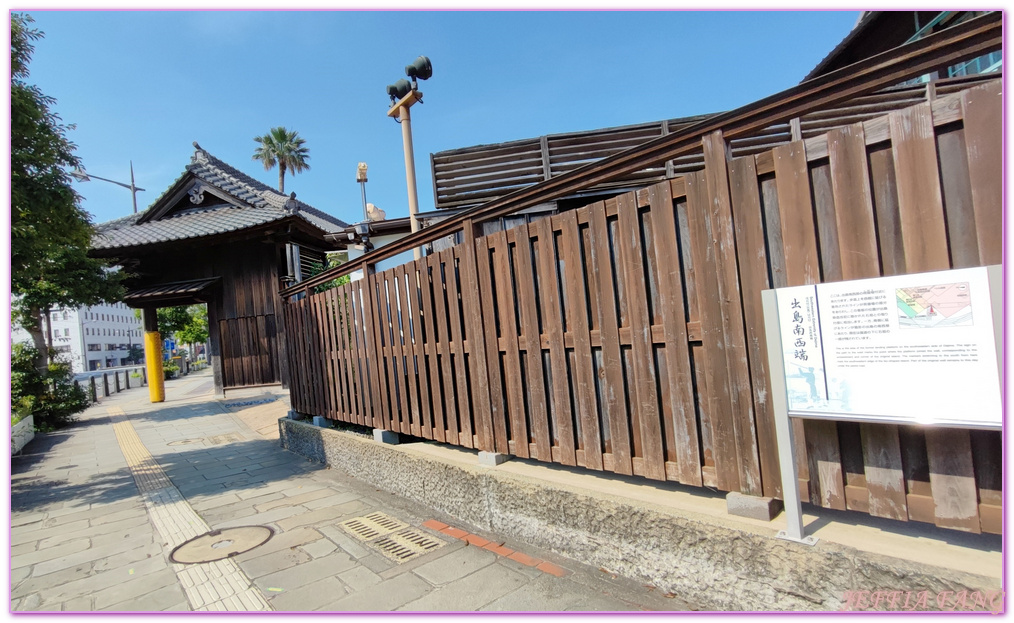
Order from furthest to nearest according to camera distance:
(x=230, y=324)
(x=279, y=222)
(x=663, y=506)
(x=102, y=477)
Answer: (x=230, y=324) < (x=279, y=222) < (x=102, y=477) < (x=663, y=506)

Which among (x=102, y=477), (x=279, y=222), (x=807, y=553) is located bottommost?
(x=102, y=477)

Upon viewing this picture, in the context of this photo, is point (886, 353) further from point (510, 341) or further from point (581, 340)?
point (510, 341)

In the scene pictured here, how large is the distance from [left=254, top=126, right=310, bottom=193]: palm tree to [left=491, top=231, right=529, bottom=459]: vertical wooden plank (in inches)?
1471

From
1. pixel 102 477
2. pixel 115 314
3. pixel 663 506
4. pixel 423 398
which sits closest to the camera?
pixel 663 506

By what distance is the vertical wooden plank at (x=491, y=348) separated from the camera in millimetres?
4098

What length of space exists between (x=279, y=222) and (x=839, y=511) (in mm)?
13330

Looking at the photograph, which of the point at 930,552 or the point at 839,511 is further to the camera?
the point at 839,511

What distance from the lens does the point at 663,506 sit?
2.91 meters

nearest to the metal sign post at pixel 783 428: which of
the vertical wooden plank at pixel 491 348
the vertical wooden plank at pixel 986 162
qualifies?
the vertical wooden plank at pixel 986 162

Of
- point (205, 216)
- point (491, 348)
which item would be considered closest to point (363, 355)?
point (491, 348)

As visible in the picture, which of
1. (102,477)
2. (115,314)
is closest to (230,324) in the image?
(102,477)

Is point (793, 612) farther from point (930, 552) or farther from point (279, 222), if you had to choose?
point (279, 222)

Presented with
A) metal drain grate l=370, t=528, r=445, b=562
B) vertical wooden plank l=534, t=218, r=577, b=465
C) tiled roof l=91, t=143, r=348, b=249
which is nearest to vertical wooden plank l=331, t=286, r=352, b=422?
metal drain grate l=370, t=528, r=445, b=562

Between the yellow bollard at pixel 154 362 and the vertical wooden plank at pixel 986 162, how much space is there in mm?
18688
